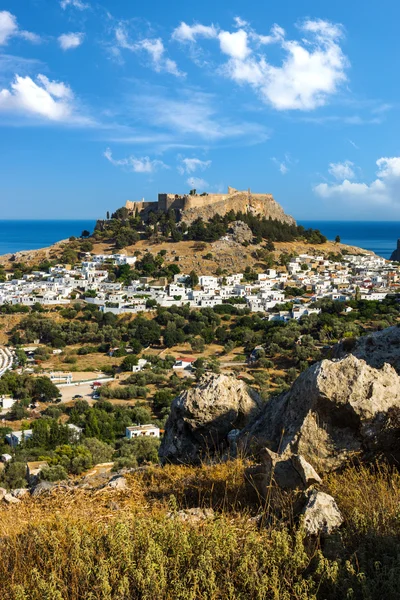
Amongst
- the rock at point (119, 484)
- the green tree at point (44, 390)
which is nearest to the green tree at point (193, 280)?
the green tree at point (44, 390)

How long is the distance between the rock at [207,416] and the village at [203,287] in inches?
1098

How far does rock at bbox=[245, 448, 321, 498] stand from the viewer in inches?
123

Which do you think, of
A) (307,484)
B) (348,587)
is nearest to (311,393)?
(307,484)

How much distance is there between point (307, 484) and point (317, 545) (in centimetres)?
51

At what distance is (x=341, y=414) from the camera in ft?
12.1

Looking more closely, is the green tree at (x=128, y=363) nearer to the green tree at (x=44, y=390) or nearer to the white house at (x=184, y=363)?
the white house at (x=184, y=363)

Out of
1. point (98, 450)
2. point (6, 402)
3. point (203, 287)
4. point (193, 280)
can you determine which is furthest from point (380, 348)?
point (193, 280)

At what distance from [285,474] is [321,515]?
460mm

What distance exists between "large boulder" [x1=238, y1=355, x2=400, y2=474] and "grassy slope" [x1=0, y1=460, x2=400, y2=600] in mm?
482

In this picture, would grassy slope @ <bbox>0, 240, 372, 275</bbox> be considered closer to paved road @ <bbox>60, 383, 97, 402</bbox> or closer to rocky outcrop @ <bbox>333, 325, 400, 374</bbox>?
paved road @ <bbox>60, 383, 97, 402</bbox>

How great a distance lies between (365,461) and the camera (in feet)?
11.9

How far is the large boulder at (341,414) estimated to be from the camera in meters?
3.61

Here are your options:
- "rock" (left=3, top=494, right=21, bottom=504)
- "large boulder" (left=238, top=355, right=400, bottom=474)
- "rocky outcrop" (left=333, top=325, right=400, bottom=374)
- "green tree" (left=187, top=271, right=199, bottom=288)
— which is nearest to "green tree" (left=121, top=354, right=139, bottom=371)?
"green tree" (left=187, top=271, right=199, bottom=288)

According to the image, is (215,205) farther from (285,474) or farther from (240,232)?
(285,474)
